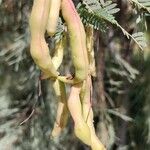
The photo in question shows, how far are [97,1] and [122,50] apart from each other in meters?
0.56

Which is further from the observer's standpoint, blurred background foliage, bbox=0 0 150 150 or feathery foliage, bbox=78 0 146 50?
blurred background foliage, bbox=0 0 150 150

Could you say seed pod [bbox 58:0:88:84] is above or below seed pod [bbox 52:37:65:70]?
above

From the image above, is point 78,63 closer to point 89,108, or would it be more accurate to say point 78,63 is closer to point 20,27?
point 89,108

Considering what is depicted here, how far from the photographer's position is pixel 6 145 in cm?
119

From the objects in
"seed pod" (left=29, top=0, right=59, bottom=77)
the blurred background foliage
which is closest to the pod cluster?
"seed pod" (left=29, top=0, right=59, bottom=77)

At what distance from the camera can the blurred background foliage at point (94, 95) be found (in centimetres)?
107

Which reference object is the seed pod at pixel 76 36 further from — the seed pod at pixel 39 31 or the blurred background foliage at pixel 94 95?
the blurred background foliage at pixel 94 95

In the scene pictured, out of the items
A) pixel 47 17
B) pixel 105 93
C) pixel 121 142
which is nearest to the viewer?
pixel 47 17

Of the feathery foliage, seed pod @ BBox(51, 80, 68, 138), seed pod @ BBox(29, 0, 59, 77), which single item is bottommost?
seed pod @ BBox(51, 80, 68, 138)

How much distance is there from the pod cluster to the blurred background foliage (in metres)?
0.43

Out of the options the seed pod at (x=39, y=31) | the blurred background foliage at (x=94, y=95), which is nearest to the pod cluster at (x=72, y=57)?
the seed pod at (x=39, y=31)

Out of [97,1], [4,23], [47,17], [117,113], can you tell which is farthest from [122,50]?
[47,17]

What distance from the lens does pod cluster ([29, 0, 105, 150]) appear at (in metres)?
0.50

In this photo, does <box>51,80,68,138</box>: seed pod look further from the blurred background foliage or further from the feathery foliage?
the blurred background foliage
